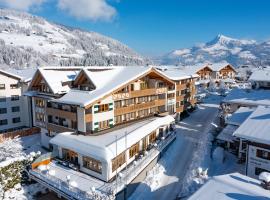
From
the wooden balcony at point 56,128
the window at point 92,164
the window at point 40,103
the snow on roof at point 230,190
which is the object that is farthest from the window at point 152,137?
the snow on roof at point 230,190

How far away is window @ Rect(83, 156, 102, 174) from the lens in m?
26.5

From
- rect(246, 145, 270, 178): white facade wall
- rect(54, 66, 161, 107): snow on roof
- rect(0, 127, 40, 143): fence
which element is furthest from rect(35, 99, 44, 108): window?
rect(246, 145, 270, 178): white facade wall

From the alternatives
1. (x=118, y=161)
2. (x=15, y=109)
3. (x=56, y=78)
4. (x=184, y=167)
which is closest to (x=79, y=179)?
(x=118, y=161)

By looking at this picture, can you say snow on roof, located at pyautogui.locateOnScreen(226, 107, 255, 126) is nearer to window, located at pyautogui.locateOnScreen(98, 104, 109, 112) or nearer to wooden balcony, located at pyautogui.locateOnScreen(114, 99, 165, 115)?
wooden balcony, located at pyautogui.locateOnScreen(114, 99, 165, 115)

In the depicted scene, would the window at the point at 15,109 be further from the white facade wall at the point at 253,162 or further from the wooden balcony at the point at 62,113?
the white facade wall at the point at 253,162

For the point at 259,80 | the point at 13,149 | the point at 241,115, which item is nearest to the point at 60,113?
the point at 13,149

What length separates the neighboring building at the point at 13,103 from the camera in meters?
46.8

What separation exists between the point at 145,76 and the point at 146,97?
3.30 meters

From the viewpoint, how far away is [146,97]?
39.9 m

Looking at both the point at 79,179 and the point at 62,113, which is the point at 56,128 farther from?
the point at 79,179

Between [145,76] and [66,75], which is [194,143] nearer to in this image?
[145,76]

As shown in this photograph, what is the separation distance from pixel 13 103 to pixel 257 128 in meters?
42.3

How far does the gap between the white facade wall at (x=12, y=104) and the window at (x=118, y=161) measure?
28.6 m

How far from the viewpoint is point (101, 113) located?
108ft
